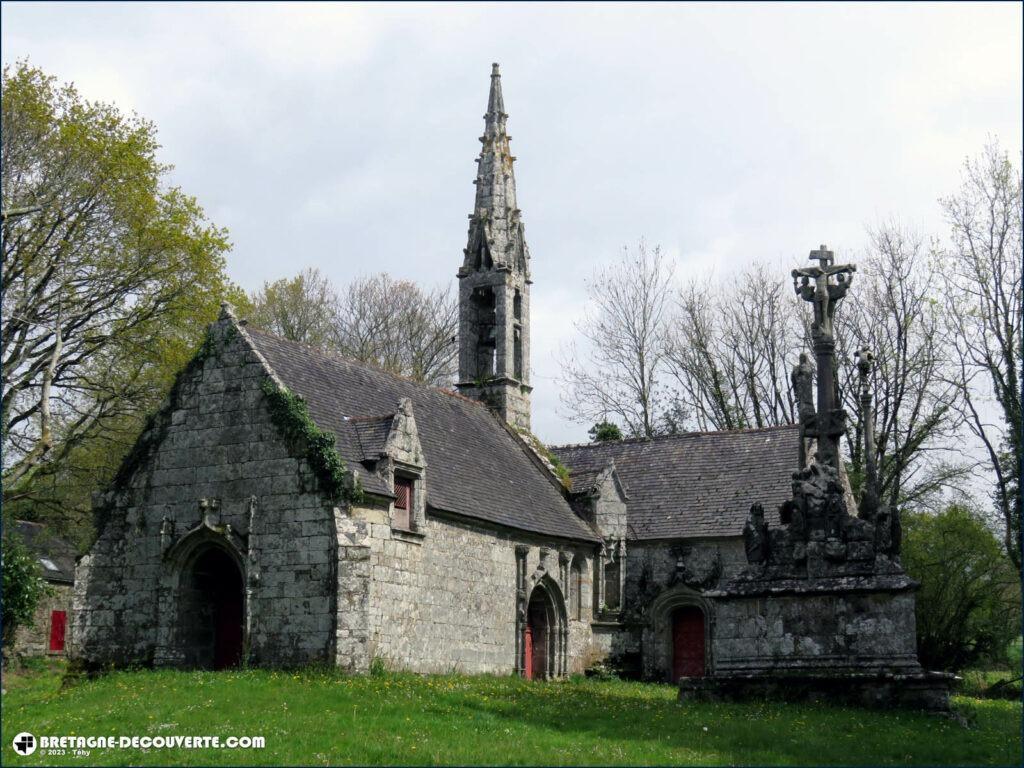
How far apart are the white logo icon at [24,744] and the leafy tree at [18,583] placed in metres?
11.6

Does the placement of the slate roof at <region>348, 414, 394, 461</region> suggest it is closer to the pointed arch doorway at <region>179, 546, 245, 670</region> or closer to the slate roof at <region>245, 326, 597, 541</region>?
the slate roof at <region>245, 326, 597, 541</region>

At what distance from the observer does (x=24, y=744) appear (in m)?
13.8

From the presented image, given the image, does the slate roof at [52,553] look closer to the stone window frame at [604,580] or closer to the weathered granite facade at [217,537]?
the weathered granite facade at [217,537]

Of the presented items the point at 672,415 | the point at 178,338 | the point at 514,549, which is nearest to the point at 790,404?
the point at 672,415

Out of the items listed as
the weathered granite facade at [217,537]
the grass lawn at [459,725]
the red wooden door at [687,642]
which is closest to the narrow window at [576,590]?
the red wooden door at [687,642]

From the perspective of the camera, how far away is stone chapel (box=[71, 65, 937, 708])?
831 inches

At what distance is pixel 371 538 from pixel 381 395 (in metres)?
5.74

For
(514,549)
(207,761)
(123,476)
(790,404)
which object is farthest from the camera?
(790,404)

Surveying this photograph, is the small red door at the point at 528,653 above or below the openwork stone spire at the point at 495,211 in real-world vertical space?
below

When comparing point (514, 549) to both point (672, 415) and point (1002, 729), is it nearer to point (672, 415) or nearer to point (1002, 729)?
point (1002, 729)

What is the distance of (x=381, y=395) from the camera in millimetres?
26984

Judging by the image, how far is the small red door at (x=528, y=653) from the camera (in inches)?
1060

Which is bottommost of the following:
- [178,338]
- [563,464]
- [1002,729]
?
[1002,729]

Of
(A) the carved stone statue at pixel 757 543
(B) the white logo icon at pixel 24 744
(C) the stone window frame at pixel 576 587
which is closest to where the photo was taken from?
(B) the white logo icon at pixel 24 744
